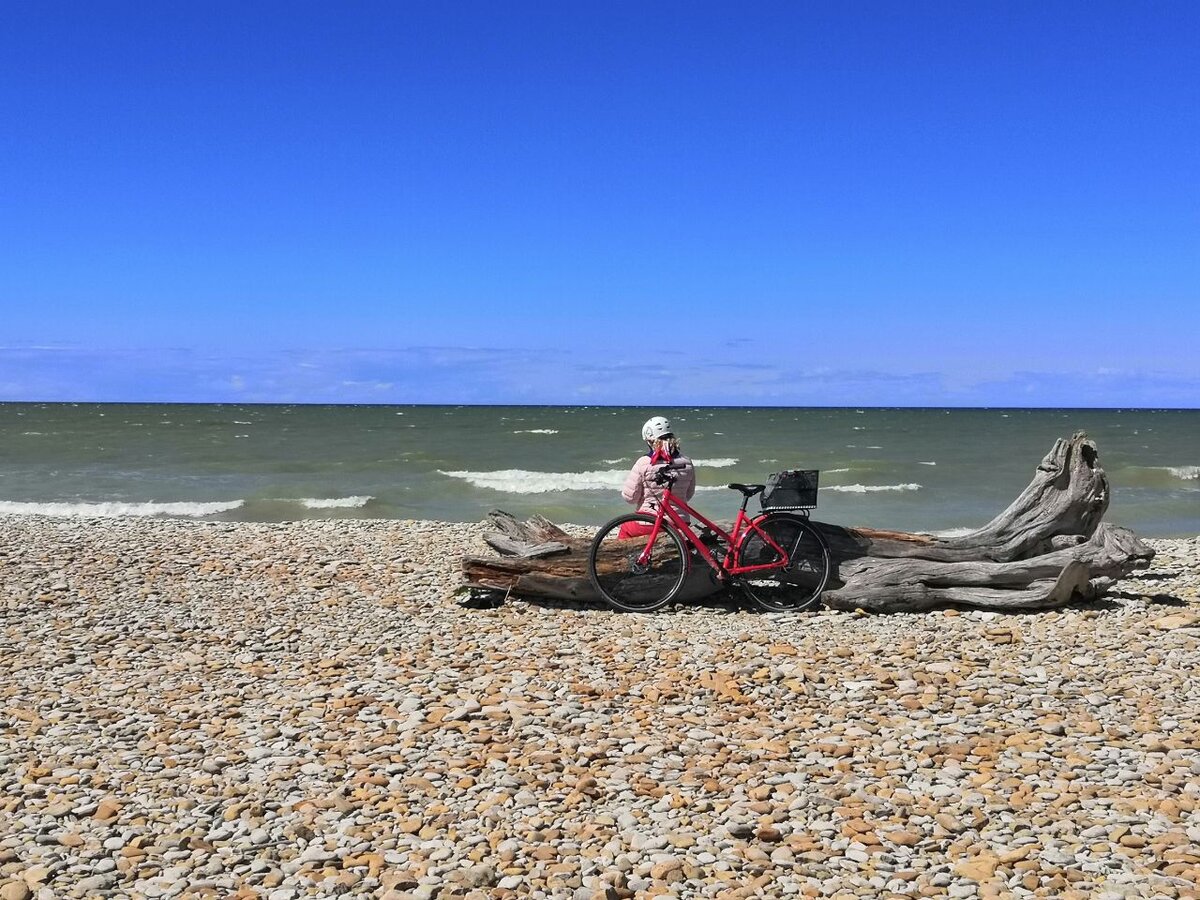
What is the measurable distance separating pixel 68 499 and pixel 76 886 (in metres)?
22.3

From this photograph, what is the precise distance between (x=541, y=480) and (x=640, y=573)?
2312 cm

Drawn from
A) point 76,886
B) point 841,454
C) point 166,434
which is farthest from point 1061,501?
point 166,434

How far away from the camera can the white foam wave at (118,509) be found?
2111 centimetres

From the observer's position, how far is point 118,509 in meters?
21.7

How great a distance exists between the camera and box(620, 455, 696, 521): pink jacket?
921 centimetres

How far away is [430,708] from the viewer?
21.2 ft

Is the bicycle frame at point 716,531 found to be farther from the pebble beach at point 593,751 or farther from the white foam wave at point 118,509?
the white foam wave at point 118,509

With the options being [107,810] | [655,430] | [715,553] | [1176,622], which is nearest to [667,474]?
[655,430]

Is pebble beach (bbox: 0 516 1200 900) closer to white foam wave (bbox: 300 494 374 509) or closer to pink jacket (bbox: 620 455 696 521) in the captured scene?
pink jacket (bbox: 620 455 696 521)

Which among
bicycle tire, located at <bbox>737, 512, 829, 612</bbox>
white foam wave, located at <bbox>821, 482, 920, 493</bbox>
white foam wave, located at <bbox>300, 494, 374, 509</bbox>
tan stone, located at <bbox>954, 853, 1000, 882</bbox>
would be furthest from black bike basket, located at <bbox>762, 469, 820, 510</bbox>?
white foam wave, located at <bbox>821, 482, 920, 493</bbox>

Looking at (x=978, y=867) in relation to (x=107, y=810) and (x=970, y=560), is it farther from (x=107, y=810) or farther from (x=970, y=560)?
(x=970, y=560)

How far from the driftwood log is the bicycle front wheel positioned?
171mm

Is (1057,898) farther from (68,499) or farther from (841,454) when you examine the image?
(841,454)

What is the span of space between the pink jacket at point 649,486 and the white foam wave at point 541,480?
1860 centimetres
